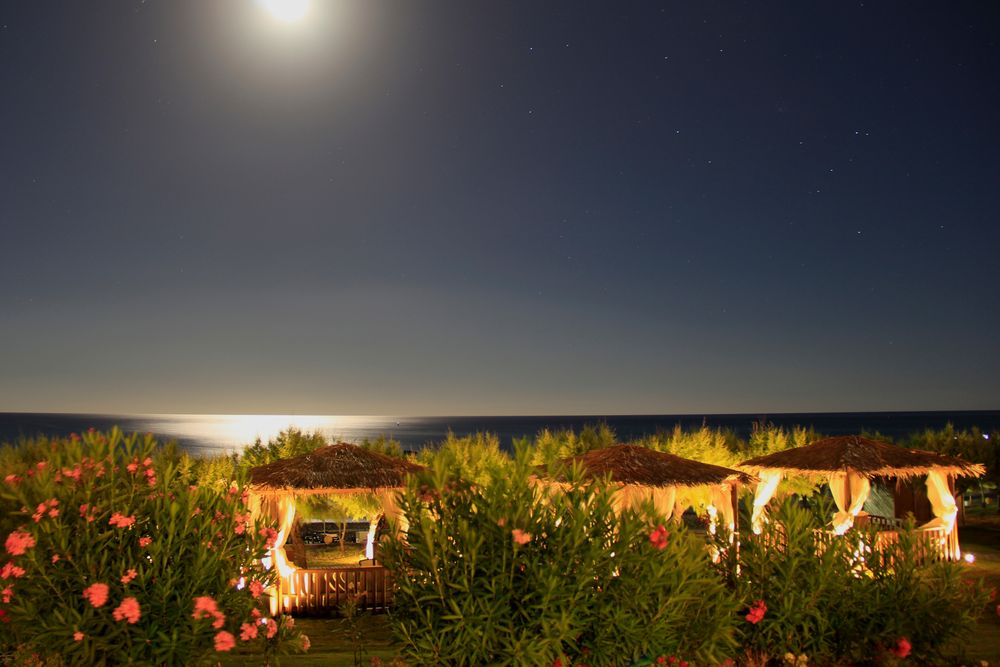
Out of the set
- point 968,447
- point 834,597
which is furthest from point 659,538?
point 968,447

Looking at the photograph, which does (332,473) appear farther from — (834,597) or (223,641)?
(834,597)

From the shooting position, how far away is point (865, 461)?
1261 centimetres

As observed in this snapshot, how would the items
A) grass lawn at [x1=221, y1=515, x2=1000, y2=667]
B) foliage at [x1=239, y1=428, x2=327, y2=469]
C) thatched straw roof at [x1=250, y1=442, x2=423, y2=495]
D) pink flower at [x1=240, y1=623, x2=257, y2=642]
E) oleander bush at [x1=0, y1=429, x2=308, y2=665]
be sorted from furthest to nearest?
foliage at [x1=239, y1=428, x2=327, y2=469] < thatched straw roof at [x1=250, y1=442, x2=423, y2=495] < grass lawn at [x1=221, y1=515, x2=1000, y2=667] < pink flower at [x1=240, y1=623, x2=257, y2=642] < oleander bush at [x1=0, y1=429, x2=308, y2=665]

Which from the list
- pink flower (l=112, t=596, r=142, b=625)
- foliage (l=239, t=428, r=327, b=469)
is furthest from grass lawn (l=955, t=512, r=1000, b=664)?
foliage (l=239, t=428, r=327, b=469)

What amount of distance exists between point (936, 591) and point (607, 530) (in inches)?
131

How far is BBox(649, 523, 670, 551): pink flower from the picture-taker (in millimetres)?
4879


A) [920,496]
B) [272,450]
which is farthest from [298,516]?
[920,496]

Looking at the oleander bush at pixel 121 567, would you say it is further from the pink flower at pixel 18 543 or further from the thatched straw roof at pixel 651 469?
the thatched straw roof at pixel 651 469

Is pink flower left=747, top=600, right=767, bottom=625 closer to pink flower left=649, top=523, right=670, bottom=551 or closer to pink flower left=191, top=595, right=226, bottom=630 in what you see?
pink flower left=649, top=523, right=670, bottom=551

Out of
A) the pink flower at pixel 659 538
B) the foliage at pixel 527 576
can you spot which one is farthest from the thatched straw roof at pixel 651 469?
the pink flower at pixel 659 538

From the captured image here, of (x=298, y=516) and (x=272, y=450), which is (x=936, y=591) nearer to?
(x=298, y=516)

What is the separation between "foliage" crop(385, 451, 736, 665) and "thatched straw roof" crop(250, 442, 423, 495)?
17.7 feet

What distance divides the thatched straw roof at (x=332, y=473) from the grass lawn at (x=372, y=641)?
181 cm

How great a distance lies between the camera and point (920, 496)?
58.7 ft
